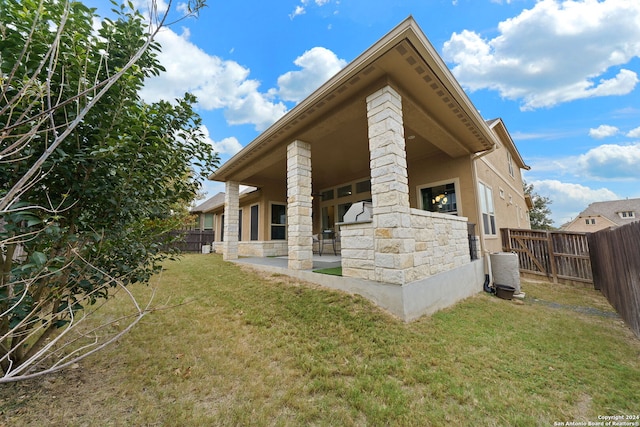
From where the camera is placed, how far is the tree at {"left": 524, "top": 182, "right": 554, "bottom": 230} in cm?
2284

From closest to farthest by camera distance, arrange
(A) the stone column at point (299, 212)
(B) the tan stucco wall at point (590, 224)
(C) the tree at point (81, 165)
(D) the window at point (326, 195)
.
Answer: (C) the tree at point (81, 165), (A) the stone column at point (299, 212), (D) the window at point (326, 195), (B) the tan stucco wall at point (590, 224)

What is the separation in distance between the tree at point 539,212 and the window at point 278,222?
79.5ft

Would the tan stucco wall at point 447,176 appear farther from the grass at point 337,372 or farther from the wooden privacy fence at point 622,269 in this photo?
the grass at point 337,372

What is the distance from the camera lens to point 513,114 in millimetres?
13195

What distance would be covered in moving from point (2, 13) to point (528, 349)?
581cm

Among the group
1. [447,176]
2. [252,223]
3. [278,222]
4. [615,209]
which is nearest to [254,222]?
[252,223]

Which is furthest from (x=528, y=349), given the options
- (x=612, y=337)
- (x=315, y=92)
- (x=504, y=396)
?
(x=315, y=92)

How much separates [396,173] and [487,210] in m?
5.54

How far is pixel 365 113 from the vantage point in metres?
4.64

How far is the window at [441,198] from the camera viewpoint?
685cm

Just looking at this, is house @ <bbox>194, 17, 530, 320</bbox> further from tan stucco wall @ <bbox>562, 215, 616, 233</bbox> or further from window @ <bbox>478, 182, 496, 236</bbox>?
tan stucco wall @ <bbox>562, 215, 616, 233</bbox>

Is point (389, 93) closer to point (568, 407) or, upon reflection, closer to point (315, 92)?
point (315, 92)

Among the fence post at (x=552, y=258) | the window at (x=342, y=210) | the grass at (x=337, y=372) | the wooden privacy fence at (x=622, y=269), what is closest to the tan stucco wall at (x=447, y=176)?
the wooden privacy fence at (x=622, y=269)

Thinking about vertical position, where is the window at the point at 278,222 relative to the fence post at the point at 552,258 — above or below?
above
